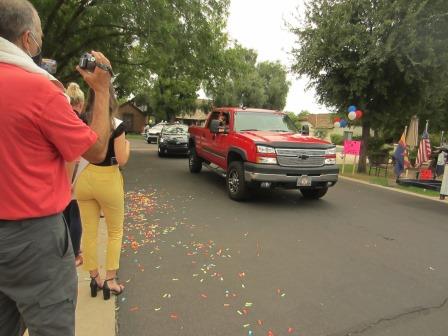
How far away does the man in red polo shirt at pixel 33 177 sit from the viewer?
149 cm

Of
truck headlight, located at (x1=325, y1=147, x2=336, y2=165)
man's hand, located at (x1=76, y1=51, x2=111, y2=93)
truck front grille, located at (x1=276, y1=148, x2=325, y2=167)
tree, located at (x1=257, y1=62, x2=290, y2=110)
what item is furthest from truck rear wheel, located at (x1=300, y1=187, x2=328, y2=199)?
tree, located at (x1=257, y1=62, x2=290, y2=110)

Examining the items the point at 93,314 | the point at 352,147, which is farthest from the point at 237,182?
the point at 352,147

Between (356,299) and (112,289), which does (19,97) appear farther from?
(356,299)

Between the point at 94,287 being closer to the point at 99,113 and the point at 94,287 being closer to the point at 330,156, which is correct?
the point at 99,113

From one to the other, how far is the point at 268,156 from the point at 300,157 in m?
0.67

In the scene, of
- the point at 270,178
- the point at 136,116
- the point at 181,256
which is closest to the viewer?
the point at 181,256

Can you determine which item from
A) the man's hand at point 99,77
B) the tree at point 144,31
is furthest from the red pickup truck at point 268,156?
the man's hand at point 99,77

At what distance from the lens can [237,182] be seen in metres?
7.71

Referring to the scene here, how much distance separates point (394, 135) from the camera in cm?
2606

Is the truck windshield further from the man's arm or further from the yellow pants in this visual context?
the man's arm

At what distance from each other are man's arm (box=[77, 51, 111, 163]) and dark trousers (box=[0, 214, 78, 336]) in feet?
1.12

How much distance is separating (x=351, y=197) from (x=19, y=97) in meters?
8.62

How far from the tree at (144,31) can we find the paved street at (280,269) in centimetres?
669

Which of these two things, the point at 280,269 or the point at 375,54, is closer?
the point at 280,269
